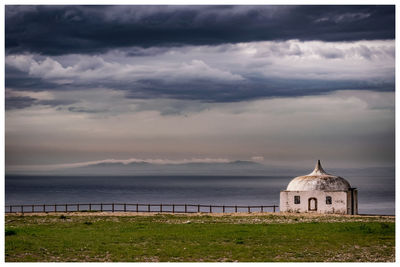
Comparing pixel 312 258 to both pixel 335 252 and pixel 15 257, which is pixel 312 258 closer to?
pixel 335 252

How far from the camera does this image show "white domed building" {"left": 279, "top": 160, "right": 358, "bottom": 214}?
156ft

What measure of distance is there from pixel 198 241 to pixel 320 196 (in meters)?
21.5

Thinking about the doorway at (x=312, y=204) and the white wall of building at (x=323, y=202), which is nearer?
the white wall of building at (x=323, y=202)

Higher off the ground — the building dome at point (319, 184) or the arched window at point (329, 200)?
the building dome at point (319, 184)

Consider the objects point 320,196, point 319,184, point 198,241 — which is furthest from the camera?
point 319,184

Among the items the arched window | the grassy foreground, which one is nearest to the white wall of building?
the arched window

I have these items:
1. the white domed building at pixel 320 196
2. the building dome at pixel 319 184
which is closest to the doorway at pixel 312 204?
the white domed building at pixel 320 196

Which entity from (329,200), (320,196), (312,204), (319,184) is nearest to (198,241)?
(312,204)

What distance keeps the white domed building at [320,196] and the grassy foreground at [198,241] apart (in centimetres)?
886

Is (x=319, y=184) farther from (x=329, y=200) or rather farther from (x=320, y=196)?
(x=329, y=200)

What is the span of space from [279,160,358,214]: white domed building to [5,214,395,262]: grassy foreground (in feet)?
29.1

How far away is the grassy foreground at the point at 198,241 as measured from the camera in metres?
23.6

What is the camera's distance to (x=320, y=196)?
1885 inches

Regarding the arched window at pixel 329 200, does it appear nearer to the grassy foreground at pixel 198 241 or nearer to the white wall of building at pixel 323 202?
the white wall of building at pixel 323 202
